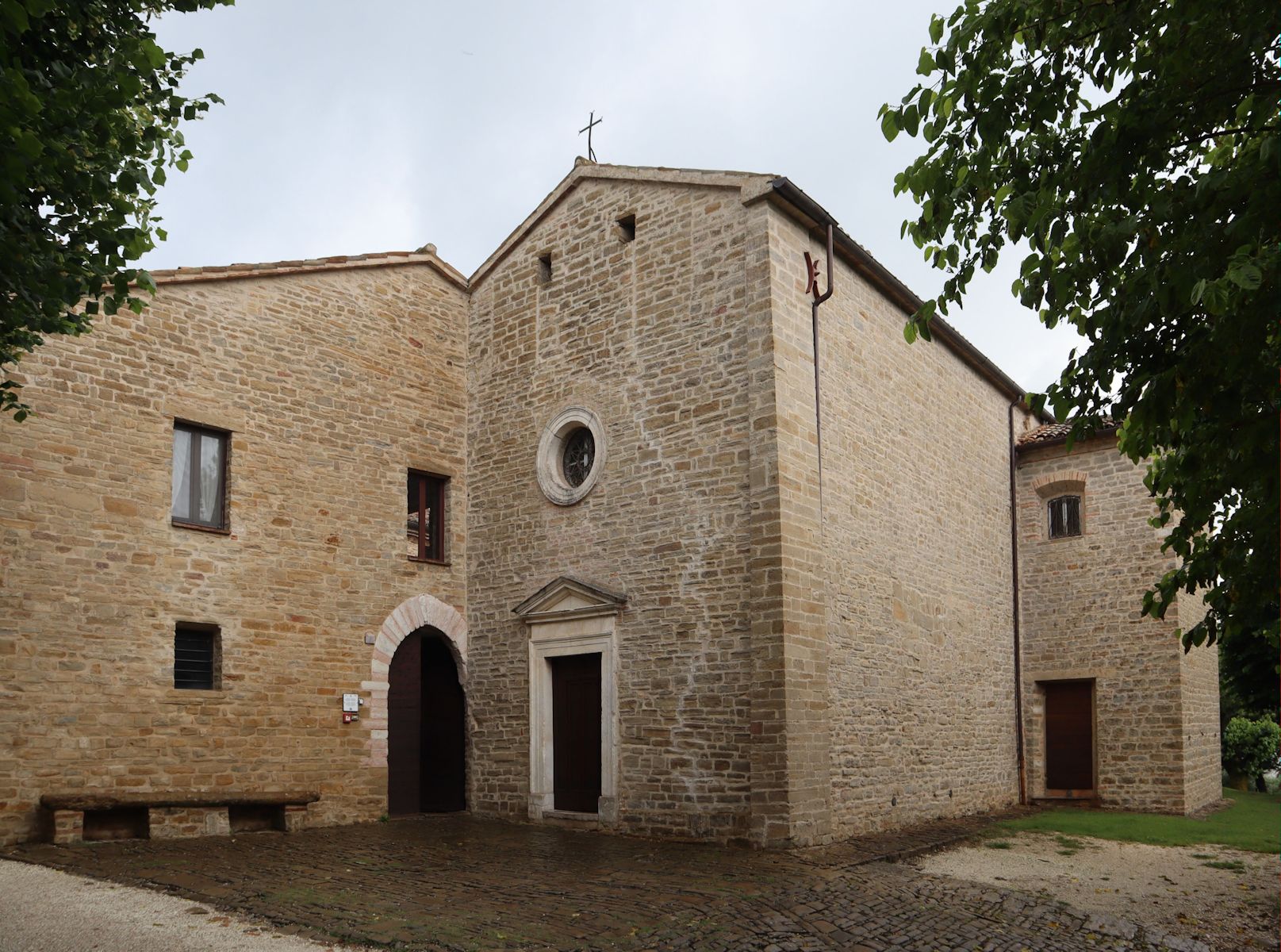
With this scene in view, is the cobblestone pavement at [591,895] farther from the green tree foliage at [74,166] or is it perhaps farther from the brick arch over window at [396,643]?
the green tree foliage at [74,166]

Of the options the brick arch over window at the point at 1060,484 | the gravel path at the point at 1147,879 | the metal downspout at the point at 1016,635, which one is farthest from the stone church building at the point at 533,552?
the brick arch over window at the point at 1060,484

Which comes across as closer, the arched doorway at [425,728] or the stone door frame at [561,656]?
the stone door frame at [561,656]

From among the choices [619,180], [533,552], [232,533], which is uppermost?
[619,180]

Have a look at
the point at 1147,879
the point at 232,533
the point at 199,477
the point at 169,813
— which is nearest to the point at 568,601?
the point at 232,533

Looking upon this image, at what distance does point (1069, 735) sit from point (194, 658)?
1339 cm

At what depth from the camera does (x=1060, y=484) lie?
1792cm

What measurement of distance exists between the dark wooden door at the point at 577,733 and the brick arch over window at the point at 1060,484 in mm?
9397

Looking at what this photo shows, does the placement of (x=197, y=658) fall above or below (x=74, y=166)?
below

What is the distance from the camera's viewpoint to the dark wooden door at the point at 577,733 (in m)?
12.6

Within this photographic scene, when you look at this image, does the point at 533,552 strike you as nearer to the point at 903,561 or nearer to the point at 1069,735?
the point at 903,561

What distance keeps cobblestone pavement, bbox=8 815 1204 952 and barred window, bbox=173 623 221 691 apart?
5.79ft

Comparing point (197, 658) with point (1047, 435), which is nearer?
point (197, 658)

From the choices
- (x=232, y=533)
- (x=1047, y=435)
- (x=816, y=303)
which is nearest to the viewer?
(x=232, y=533)

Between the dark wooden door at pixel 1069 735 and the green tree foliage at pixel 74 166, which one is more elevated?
the green tree foliage at pixel 74 166
